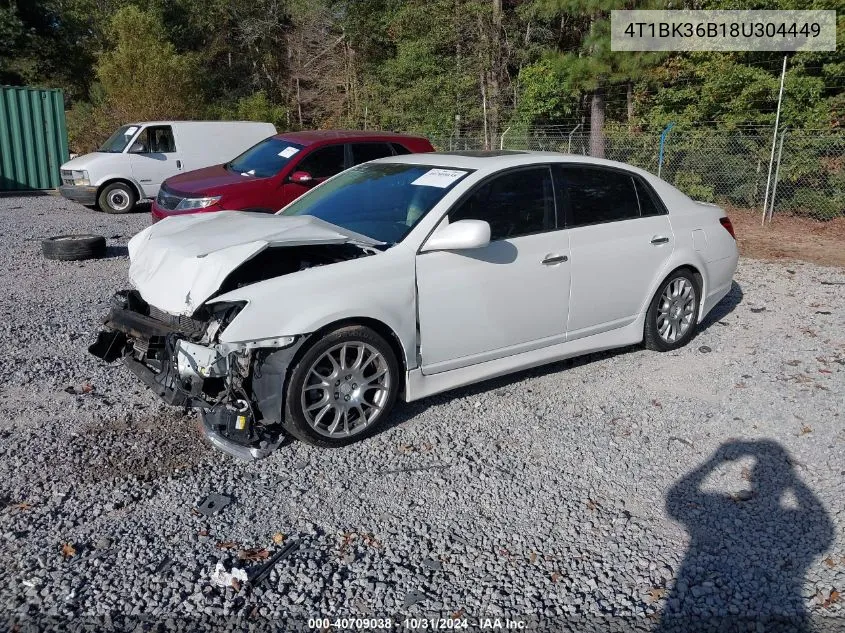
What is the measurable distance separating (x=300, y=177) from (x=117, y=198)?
659cm

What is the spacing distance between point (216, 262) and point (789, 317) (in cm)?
564

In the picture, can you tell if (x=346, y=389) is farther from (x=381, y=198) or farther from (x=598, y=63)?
(x=598, y=63)

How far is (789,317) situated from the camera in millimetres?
7102

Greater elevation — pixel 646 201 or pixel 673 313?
pixel 646 201

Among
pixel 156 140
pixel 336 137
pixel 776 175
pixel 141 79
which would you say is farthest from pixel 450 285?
pixel 141 79

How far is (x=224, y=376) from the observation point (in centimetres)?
394

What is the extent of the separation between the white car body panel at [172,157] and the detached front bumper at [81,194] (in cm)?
19

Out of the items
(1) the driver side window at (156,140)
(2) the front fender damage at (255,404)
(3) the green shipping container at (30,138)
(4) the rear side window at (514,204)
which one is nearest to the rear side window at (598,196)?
(4) the rear side window at (514,204)

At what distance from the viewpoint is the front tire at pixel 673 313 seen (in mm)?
5793

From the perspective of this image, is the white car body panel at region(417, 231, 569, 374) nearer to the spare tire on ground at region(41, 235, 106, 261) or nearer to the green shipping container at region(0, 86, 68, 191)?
the spare tire on ground at region(41, 235, 106, 261)

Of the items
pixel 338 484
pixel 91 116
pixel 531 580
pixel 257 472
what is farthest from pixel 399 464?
pixel 91 116

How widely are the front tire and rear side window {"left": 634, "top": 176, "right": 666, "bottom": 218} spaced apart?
529mm

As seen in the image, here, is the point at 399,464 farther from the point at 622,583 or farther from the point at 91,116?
the point at 91,116

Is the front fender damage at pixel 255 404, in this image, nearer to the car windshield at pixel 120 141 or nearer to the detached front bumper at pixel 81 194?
the detached front bumper at pixel 81 194
